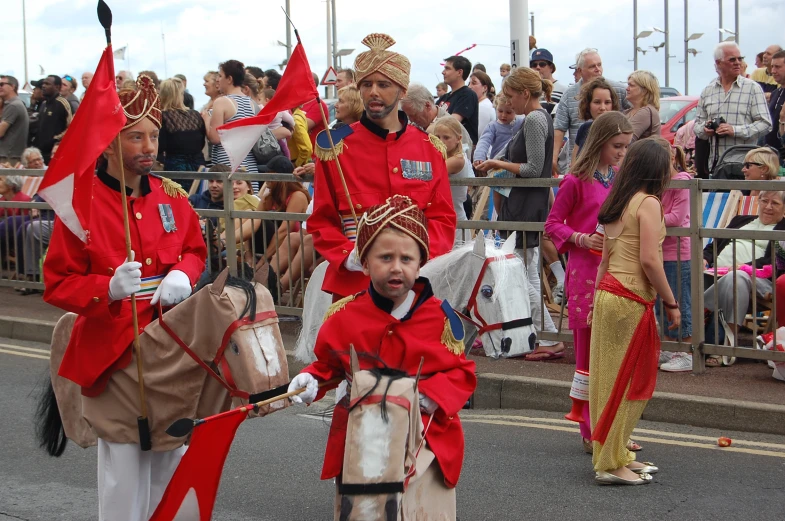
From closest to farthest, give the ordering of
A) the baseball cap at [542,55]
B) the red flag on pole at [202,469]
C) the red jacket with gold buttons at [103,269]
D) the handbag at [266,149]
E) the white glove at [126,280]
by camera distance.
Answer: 1. the red flag on pole at [202,469]
2. the white glove at [126,280]
3. the red jacket with gold buttons at [103,269]
4. the handbag at [266,149]
5. the baseball cap at [542,55]

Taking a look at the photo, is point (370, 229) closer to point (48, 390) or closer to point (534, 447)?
point (48, 390)

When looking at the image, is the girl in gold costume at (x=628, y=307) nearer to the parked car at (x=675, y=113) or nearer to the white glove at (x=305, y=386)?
the white glove at (x=305, y=386)

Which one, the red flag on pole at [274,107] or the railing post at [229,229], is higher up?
Result: the red flag on pole at [274,107]

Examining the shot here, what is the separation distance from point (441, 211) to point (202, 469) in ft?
6.76

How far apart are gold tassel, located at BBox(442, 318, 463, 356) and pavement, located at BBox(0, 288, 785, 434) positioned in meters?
3.86

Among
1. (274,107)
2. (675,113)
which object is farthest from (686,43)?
(274,107)

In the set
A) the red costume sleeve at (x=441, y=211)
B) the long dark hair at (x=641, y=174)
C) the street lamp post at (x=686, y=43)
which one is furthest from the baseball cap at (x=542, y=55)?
the street lamp post at (x=686, y=43)

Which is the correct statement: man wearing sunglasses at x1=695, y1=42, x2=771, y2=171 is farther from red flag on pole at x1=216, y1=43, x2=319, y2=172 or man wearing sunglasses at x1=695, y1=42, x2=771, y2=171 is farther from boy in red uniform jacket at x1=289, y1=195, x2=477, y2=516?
boy in red uniform jacket at x1=289, y1=195, x2=477, y2=516

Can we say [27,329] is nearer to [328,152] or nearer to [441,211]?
[328,152]

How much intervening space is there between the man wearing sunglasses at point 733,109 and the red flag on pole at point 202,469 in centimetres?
788

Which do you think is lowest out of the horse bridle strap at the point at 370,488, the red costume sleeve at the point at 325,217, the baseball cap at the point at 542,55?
the horse bridle strap at the point at 370,488

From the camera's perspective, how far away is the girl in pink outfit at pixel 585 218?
6.36m

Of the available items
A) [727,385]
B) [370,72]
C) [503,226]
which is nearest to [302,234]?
[503,226]

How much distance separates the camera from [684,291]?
816 cm
